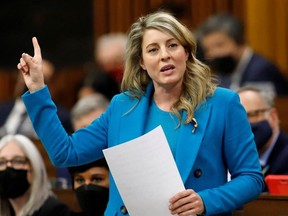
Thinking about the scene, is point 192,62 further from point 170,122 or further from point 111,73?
point 111,73

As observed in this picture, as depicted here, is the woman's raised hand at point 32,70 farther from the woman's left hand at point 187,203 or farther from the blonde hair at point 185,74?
the woman's left hand at point 187,203

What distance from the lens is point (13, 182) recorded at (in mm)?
4008

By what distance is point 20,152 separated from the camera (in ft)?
13.5

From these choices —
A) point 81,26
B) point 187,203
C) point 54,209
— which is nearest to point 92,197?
point 54,209

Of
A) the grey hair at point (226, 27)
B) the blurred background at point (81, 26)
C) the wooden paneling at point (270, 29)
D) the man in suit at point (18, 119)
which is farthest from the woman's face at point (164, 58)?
the wooden paneling at point (270, 29)

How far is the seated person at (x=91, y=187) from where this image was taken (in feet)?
12.6

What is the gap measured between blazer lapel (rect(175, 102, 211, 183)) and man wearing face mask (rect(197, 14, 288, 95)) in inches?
121

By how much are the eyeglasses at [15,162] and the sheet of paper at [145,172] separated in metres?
1.31

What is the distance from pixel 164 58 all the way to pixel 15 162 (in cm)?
144

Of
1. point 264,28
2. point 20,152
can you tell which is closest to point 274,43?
point 264,28

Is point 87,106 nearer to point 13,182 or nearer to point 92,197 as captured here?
point 13,182

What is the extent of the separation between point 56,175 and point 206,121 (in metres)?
2.45

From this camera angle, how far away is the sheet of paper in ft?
9.17

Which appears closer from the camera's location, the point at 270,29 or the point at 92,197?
the point at 92,197
